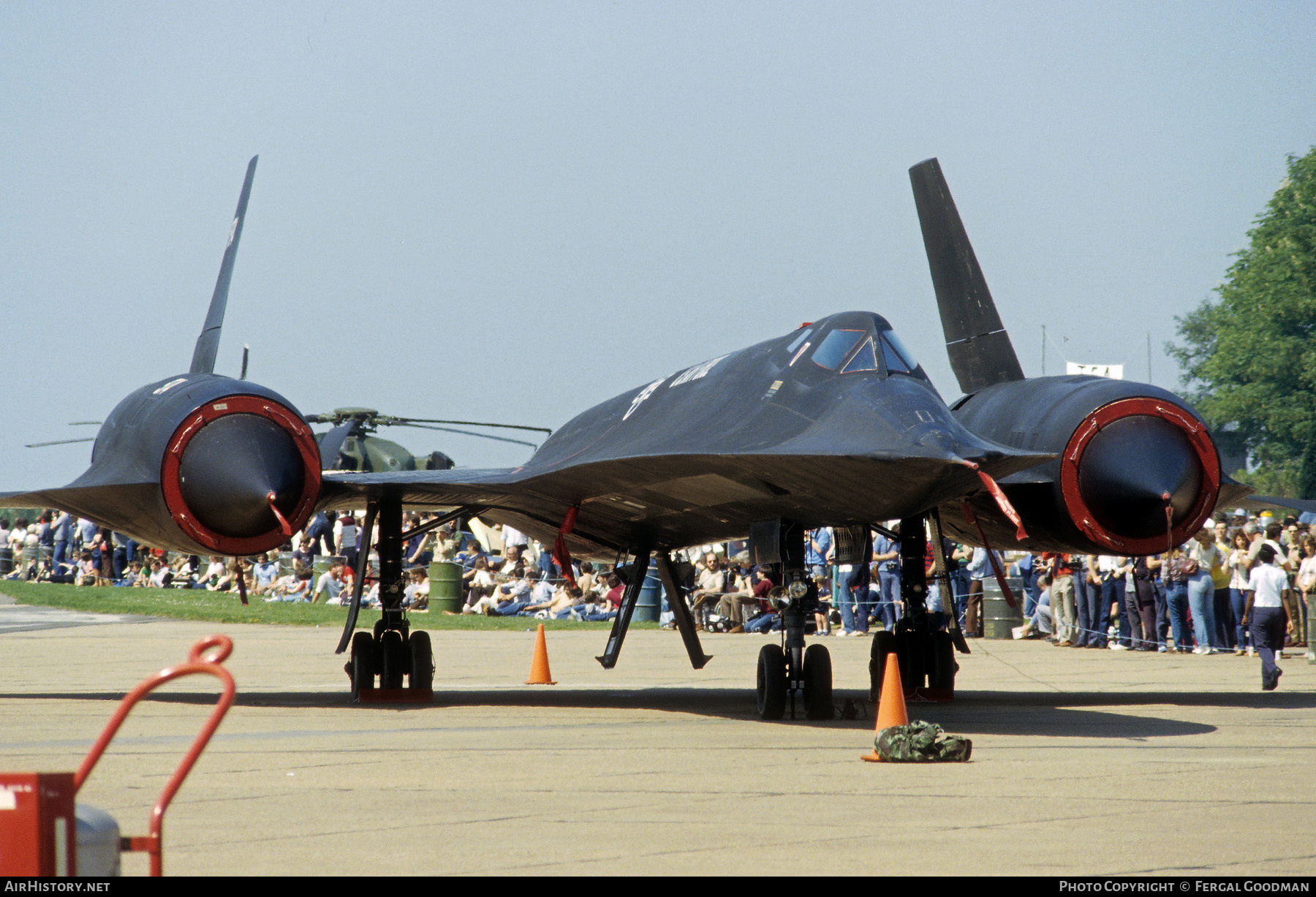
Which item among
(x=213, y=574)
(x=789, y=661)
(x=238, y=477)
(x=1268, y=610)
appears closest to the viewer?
(x=789, y=661)

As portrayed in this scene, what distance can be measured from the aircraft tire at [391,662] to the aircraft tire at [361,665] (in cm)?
8

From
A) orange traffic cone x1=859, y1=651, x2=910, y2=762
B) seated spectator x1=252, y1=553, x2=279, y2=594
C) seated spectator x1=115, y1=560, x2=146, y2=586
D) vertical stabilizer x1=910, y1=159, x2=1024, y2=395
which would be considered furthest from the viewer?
seated spectator x1=115, y1=560, x2=146, y2=586

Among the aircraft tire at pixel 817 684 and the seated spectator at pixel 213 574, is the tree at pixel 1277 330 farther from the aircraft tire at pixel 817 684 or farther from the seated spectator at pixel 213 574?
the aircraft tire at pixel 817 684

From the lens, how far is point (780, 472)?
8.14 metres

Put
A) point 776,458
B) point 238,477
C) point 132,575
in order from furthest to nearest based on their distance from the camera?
point 132,575 → point 238,477 → point 776,458

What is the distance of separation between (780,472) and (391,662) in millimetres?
5009

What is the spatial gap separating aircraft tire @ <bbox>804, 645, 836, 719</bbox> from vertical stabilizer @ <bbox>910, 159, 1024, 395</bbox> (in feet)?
13.2

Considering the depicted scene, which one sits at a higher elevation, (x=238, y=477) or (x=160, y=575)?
(x=238, y=477)

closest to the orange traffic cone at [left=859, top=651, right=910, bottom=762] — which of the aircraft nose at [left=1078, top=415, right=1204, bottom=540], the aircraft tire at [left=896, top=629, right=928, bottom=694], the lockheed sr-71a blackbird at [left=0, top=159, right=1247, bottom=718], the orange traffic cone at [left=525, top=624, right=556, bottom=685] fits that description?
the lockheed sr-71a blackbird at [left=0, top=159, right=1247, bottom=718]

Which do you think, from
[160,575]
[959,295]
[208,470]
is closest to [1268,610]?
[959,295]

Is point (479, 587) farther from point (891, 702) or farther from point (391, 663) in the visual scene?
point (891, 702)

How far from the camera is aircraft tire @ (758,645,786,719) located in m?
9.33

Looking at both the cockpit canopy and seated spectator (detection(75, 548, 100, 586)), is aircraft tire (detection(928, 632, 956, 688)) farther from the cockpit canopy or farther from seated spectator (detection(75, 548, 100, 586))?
seated spectator (detection(75, 548, 100, 586))

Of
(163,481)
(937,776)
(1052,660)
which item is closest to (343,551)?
(1052,660)
